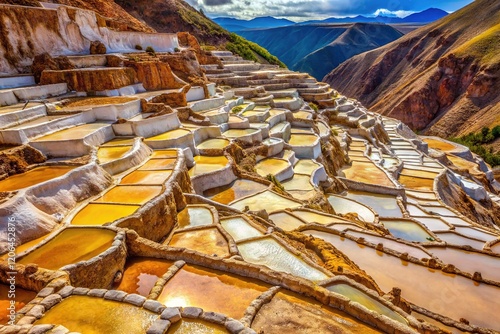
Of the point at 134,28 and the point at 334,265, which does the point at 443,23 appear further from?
the point at 334,265

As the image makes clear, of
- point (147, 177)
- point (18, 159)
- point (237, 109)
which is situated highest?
point (18, 159)

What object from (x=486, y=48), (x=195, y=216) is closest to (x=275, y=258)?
(x=195, y=216)

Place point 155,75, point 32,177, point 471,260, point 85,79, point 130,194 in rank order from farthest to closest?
point 155,75 → point 85,79 → point 471,260 → point 32,177 → point 130,194

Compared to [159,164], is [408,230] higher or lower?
lower

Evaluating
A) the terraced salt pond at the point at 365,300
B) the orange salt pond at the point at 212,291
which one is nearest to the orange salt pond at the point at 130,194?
the orange salt pond at the point at 212,291

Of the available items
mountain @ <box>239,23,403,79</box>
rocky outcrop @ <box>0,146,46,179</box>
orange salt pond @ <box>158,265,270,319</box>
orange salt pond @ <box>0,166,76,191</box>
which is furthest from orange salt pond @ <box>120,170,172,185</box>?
mountain @ <box>239,23,403,79</box>

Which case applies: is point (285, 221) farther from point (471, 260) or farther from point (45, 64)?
point (45, 64)

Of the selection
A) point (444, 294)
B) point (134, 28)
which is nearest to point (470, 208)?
point (444, 294)
